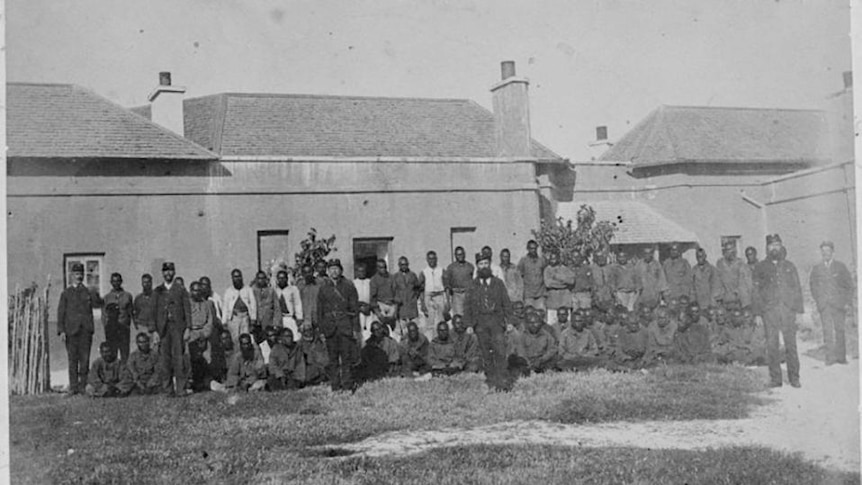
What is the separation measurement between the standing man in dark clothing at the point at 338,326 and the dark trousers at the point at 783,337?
478 centimetres

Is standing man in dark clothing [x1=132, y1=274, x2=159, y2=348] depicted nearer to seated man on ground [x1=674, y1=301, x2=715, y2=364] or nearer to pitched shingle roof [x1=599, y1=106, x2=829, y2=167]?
seated man on ground [x1=674, y1=301, x2=715, y2=364]

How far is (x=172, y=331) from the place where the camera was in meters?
9.51

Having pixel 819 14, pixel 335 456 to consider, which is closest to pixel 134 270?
pixel 335 456

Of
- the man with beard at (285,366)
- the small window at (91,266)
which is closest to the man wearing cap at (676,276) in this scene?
the man with beard at (285,366)

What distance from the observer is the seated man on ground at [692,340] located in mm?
10211

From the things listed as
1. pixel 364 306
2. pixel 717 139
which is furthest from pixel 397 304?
pixel 717 139

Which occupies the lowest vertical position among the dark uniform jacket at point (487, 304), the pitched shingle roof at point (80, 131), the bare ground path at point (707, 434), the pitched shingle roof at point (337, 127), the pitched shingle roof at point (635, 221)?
the bare ground path at point (707, 434)

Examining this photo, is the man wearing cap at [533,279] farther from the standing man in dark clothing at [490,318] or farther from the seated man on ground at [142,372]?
the seated man on ground at [142,372]

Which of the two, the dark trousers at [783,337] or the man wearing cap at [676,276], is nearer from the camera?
A: the dark trousers at [783,337]

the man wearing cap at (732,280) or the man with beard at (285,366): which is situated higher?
the man wearing cap at (732,280)

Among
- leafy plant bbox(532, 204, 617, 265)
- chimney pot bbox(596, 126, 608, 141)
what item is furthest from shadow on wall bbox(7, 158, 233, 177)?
chimney pot bbox(596, 126, 608, 141)

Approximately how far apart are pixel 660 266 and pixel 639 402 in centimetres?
505

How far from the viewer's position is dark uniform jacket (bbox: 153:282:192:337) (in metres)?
9.50

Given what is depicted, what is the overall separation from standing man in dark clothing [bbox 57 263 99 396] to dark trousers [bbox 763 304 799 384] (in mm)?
8253
